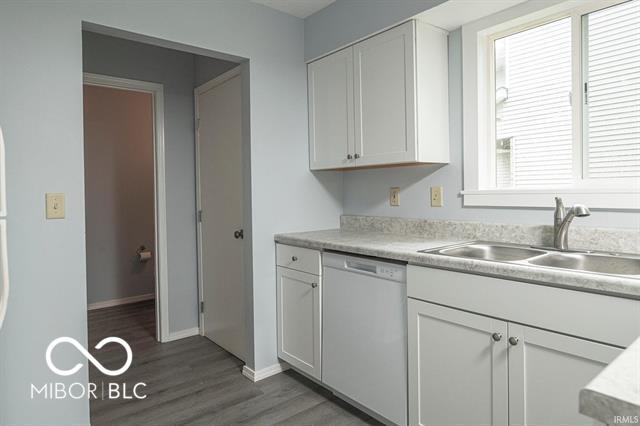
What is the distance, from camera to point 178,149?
3338 millimetres

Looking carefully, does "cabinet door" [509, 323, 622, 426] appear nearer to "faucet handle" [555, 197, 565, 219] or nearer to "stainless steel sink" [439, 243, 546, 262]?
"stainless steel sink" [439, 243, 546, 262]

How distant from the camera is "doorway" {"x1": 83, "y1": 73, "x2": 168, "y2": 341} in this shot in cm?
432

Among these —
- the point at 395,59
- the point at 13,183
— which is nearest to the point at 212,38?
→ the point at 395,59

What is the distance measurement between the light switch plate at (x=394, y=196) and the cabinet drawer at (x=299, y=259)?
2.15 feet

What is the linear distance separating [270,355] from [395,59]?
6.42ft

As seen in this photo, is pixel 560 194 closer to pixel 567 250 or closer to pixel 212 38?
pixel 567 250

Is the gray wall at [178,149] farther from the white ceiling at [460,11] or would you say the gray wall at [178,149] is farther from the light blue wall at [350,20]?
the white ceiling at [460,11]

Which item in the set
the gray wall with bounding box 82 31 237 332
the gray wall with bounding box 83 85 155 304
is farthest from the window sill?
the gray wall with bounding box 83 85 155 304

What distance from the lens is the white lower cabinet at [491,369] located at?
1.32m

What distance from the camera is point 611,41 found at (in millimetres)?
1848

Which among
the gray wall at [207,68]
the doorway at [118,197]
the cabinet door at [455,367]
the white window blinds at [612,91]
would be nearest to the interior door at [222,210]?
the gray wall at [207,68]

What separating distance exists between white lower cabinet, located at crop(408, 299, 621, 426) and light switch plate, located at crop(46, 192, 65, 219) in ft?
5.37

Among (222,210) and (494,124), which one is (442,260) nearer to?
(494,124)

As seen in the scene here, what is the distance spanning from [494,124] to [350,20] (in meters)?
1.05
